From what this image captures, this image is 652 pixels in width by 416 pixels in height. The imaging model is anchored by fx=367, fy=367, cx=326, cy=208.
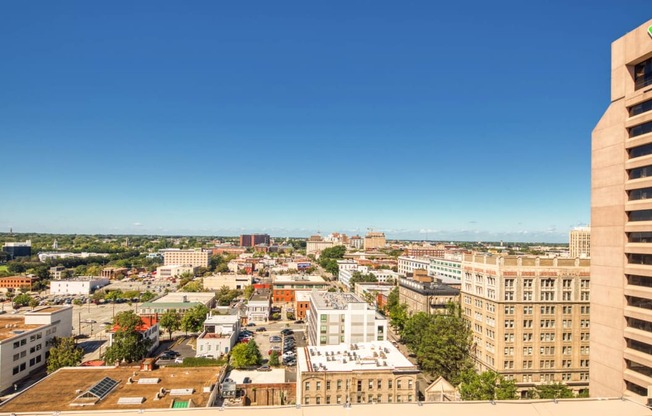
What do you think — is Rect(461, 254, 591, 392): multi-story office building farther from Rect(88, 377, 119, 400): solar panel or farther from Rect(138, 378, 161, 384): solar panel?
Rect(88, 377, 119, 400): solar panel

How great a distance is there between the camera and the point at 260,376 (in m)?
52.2

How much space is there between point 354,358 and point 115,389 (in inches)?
960

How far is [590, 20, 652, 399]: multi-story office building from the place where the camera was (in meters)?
25.1

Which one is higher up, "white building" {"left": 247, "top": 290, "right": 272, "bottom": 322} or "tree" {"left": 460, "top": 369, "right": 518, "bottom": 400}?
"tree" {"left": 460, "top": 369, "right": 518, "bottom": 400}

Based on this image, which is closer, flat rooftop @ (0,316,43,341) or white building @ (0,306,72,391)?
white building @ (0,306,72,391)

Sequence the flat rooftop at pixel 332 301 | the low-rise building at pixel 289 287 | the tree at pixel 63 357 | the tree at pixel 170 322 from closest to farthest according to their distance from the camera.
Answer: the tree at pixel 63 357 → the flat rooftop at pixel 332 301 → the tree at pixel 170 322 → the low-rise building at pixel 289 287

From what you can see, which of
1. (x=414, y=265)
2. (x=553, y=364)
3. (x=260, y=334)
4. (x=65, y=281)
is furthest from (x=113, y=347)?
(x=414, y=265)

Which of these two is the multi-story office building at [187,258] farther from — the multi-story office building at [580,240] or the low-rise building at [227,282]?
the multi-story office building at [580,240]

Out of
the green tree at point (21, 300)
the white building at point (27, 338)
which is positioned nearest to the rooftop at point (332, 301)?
the white building at point (27, 338)

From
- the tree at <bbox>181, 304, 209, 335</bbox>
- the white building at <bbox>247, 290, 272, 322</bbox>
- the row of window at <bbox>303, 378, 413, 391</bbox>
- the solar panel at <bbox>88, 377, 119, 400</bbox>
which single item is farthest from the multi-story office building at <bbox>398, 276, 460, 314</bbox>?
the solar panel at <bbox>88, 377, 119, 400</bbox>

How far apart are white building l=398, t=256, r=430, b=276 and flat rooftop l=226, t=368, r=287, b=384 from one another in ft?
296

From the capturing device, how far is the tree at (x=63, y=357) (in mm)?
50750

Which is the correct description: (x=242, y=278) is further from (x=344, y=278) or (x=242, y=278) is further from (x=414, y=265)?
(x=414, y=265)

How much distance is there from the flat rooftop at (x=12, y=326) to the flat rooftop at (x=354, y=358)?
41623 mm
